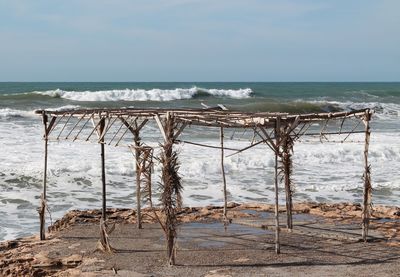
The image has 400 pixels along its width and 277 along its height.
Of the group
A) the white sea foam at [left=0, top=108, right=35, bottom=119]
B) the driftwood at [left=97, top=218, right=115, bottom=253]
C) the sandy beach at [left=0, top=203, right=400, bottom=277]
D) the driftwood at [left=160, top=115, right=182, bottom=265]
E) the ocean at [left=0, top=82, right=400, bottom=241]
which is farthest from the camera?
the white sea foam at [left=0, top=108, right=35, bottom=119]

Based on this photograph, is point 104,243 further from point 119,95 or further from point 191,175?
point 119,95

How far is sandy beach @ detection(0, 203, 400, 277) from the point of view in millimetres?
8445

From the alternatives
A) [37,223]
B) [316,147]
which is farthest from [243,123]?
[316,147]

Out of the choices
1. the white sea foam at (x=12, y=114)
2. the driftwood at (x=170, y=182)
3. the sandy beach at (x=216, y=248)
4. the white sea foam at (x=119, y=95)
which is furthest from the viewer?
the white sea foam at (x=119, y=95)

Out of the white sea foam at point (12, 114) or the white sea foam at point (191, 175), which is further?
the white sea foam at point (12, 114)

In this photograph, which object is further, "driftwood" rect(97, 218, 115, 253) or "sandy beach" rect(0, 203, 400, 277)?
"driftwood" rect(97, 218, 115, 253)

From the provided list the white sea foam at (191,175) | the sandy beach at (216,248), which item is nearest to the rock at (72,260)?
the sandy beach at (216,248)

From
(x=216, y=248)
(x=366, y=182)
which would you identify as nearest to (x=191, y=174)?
(x=216, y=248)

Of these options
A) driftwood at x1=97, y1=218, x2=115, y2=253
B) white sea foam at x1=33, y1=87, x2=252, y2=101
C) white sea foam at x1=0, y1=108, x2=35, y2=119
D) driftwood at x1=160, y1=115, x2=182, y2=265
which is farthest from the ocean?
white sea foam at x1=33, y1=87, x2=252, y2=101

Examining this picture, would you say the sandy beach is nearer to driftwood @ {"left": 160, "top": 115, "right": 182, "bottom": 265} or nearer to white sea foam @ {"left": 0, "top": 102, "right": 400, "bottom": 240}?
driftwood @ {"left": 160, "top": 115, "right": 182, "bottom": 265}

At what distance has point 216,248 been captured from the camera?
9.66 m

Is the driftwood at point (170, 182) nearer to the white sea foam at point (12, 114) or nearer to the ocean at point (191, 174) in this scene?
the ocean at point (191, 174)

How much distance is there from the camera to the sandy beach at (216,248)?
8.45 m

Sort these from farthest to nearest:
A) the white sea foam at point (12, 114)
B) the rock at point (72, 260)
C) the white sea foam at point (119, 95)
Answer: the white sea foam at point (119, 95)
the white sea foam at point (12, 114)
the rock at point (72, 260)
